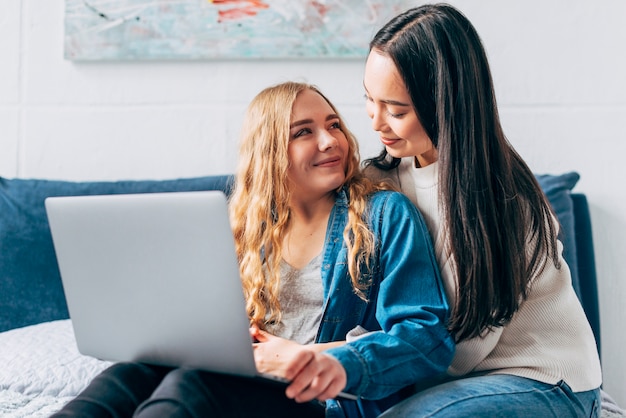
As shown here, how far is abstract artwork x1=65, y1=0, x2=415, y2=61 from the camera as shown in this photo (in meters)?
1.95

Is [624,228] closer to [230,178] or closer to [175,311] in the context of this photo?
[230,178]

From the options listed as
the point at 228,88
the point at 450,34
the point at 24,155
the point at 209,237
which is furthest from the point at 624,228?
the point at 24,155

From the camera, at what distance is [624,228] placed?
1913mm

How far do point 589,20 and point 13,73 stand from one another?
168 centimetres

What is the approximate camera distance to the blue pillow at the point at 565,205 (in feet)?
5.36

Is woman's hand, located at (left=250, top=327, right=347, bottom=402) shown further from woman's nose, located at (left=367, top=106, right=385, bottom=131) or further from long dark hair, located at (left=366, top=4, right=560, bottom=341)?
woman's nose, located at (left=367, top=106, right=385, bottom=131)

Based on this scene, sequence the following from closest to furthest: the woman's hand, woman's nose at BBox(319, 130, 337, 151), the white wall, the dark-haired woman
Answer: the woman's hand < the dark-haired woman < woman's nose at BBox(319, 130, 337, 151) < the white wall

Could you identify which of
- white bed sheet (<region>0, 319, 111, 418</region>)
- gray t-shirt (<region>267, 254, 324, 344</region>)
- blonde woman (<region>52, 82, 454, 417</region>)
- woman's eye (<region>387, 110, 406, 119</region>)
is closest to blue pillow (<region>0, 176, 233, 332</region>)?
white bed sheet (<region>0, 319, 111, 418</region>)

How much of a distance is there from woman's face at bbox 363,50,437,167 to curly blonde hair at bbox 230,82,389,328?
12cm

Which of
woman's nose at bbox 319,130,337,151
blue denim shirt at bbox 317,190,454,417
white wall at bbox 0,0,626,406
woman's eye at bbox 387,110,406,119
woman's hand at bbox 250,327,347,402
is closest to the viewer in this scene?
woman's hand at bbox 250,327,347,402

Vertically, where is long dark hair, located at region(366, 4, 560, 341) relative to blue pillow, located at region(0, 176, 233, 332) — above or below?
above

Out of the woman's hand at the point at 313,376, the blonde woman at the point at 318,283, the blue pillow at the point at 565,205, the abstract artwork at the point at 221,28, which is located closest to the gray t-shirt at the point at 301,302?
the blonde woman at the point at 318,283

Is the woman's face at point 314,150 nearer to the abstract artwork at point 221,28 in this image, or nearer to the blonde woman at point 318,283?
the blonde woman at point 318,283

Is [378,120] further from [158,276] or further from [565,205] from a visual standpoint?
[565,205]
